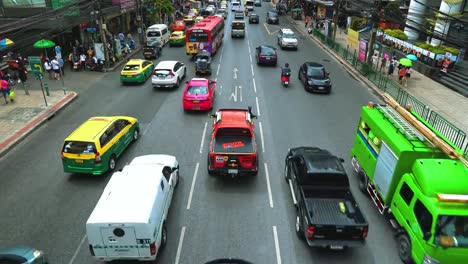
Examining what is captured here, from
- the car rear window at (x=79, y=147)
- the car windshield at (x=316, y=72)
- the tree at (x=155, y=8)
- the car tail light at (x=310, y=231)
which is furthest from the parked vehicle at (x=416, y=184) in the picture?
the tree at (x=155, y=8)

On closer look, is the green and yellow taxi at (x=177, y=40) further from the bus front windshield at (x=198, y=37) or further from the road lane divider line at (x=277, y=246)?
the road lane divider line at (x=277, y=246)

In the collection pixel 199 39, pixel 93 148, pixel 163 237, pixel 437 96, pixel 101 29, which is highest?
pixel 101 29

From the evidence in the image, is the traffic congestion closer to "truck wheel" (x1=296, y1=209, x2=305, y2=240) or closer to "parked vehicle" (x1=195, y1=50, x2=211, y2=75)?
"truck wheel" (x1=296, y1=209, x2=305, y2=240)

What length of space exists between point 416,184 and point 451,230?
1479 mm

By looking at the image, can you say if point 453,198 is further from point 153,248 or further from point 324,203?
point 153,248

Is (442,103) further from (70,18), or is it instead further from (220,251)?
(70,18)

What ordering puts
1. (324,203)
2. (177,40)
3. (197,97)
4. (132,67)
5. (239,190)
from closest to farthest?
(324,203)
(239,190)
(197,97)
(132,67)
(177,40)

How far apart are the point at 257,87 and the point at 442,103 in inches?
487

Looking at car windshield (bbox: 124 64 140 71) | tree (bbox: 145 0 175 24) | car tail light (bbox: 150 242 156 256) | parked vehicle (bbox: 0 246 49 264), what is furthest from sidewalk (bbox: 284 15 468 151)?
tree (bbox: 145 0 175 24)

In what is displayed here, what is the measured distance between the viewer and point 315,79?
78.1 ft

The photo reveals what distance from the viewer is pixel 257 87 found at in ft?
82.3

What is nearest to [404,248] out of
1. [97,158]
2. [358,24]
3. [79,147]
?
[97,158]

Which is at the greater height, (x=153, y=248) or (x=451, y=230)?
(x=451, y=230)

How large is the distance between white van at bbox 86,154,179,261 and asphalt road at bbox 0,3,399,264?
1070mm
